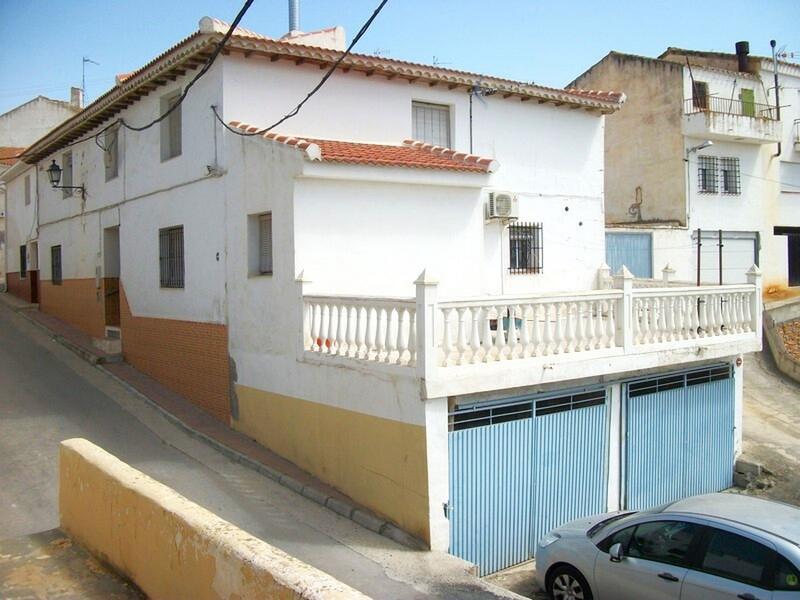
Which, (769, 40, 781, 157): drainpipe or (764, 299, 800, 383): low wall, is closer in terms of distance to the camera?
(764, 299, 800, 383): low wall

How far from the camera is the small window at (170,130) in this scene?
12.9 m

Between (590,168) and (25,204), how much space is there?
17.6 metres

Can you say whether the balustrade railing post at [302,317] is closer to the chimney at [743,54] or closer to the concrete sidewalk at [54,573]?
the concrete sidewalk at [54,573]

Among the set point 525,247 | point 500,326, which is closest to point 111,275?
point 525,247

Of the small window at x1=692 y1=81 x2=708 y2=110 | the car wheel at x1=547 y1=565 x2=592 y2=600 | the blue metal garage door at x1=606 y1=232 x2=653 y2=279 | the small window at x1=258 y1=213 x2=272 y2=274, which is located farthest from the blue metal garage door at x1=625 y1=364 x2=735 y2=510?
the small window at x1=692 y1=81 x2=708 y2=110

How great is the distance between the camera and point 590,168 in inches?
603

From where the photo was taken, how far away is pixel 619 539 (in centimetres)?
698

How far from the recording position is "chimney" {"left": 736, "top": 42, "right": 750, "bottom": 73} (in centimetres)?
2450

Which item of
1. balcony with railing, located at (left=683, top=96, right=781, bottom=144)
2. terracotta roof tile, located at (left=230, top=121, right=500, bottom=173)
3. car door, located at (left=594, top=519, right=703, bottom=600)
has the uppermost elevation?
balcony with railing, located at (left=683, top=96, right=781, bottom=144)

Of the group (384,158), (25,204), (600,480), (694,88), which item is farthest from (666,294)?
(25,204)

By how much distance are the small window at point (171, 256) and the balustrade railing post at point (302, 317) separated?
4128mm

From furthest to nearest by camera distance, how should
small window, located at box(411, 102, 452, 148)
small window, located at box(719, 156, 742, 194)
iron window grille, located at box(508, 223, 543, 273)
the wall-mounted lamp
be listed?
small window, located at box(719, 156, 742, 194), the wall-mounted lamp, iron window grille, located at box(508, 223, 543, 273), small window, located at box(411, 102, 452, 148)

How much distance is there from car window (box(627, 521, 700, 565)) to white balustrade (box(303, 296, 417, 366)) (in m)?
2.81

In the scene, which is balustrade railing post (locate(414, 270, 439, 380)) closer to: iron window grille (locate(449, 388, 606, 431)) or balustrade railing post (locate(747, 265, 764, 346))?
iron window grille (locate(449, 388, 606, 431))
